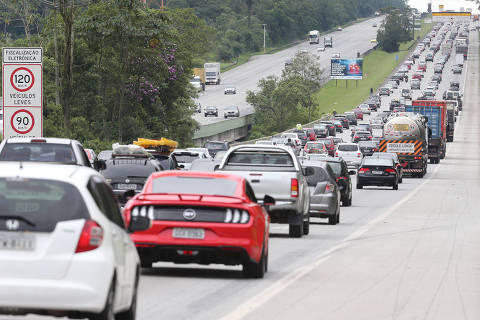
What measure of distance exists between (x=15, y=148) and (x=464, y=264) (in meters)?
8.32

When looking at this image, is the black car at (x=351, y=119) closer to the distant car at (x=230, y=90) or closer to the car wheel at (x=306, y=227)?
the distant car at (x=230, y=90)

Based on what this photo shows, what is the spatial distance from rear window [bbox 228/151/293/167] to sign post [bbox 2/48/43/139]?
14.9 ft

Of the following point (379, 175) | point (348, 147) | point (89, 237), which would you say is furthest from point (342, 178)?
point (348, 147)

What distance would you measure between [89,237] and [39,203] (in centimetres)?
53

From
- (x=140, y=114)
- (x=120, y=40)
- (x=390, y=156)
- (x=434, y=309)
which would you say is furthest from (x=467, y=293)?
(x=140, y=114)

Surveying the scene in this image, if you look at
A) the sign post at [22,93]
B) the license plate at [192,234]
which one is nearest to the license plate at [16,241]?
the license plate at [192,234]

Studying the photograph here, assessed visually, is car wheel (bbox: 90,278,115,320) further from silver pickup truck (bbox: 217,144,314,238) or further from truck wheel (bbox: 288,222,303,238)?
truck wheel (bbox: 288,222,303,238)

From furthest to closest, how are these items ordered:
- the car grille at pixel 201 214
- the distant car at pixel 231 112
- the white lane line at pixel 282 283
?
the distant car at pixel 231 112
the car grille at pixel 201 214
the white lane line at pixel 282 283

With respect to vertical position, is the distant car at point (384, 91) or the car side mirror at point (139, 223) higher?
the distant car at point (384, 91)

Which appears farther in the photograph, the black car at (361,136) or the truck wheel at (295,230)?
the black car at (361,136)

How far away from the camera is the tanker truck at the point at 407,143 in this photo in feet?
195

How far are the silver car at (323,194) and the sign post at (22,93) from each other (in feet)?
19.9

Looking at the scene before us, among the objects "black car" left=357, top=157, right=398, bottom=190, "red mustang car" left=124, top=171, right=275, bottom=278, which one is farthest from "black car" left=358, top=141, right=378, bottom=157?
"red mustang car" left=124, top=171, right=275, bottom=278

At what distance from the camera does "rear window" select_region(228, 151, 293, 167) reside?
21422 millimetres
